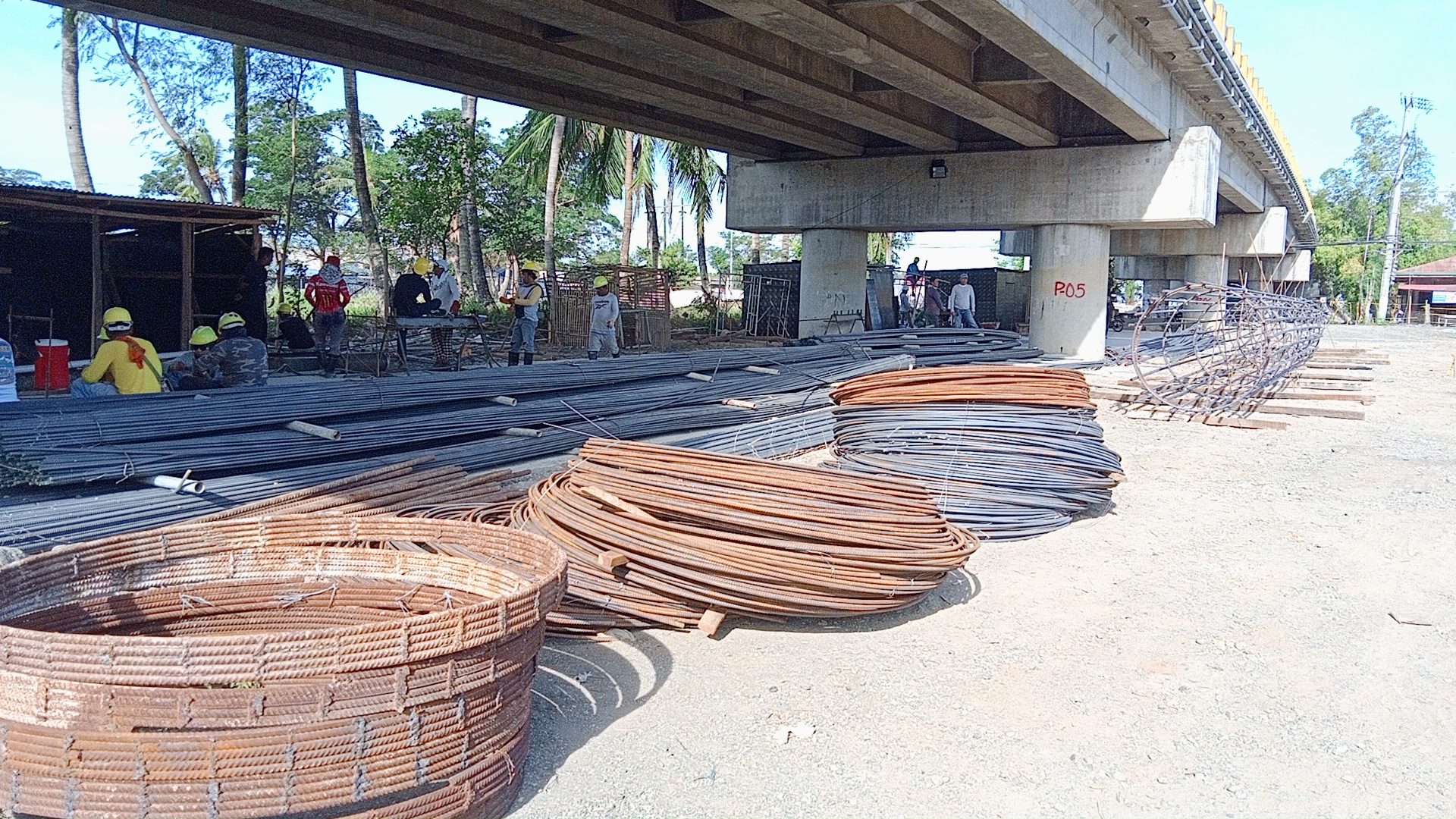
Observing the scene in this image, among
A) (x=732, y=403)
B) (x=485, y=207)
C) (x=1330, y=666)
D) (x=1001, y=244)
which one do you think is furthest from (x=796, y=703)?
(x=1001, y=244)

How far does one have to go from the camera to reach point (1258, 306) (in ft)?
50.4

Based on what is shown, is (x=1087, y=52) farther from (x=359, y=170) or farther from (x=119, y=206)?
(x=359, y=170)

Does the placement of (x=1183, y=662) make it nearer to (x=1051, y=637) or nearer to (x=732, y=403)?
(x=1051, y=637)

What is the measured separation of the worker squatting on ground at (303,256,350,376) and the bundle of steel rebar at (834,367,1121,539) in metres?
8.67

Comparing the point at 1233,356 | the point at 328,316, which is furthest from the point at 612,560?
the point at 1233,356

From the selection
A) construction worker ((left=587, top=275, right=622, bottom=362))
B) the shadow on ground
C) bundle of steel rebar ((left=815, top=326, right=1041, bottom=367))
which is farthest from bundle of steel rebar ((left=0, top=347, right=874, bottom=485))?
construction worker ((left=587, top=275, right=622, bottom=362))

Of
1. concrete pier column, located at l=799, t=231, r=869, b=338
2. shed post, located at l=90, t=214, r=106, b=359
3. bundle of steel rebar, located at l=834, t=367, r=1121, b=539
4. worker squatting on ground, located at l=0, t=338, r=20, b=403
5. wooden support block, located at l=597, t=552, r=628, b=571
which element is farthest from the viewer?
concrete pier column, located at l=799, t=231, r=869, b=338

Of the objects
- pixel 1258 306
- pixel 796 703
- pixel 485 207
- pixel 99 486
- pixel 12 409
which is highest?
pixel 485 207

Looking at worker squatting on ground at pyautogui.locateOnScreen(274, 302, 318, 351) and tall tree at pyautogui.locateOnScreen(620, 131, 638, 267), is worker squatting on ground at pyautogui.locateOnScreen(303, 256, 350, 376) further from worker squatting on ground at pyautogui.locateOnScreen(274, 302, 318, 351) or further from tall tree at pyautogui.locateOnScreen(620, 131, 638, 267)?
tall tree at pyautogui.locateOnScreen(620, 131, 638, 267)

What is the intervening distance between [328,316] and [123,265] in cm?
390

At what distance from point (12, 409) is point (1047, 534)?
6.72 metres

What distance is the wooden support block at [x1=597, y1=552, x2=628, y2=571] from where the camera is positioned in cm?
489

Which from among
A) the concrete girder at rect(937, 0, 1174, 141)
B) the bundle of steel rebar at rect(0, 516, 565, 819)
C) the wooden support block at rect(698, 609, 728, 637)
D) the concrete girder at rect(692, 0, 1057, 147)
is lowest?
the wooden support block at rect(698, 609, 728, 637)

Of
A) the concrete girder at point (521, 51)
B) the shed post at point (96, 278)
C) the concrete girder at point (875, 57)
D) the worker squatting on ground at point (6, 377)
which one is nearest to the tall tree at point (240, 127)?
the shed post at point (96, 278)
